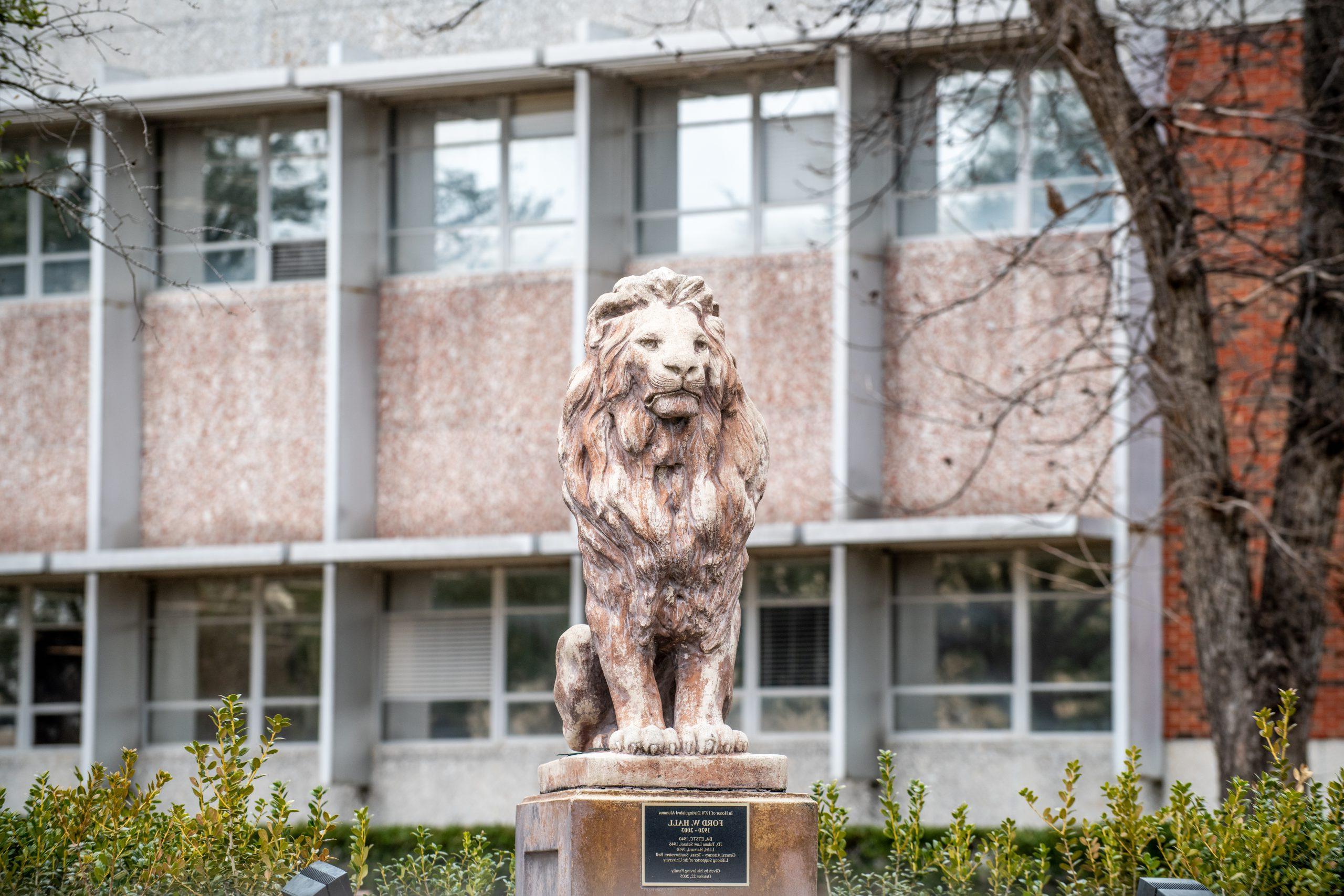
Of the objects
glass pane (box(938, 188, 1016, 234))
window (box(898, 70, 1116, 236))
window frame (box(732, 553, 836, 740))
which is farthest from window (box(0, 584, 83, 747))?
glass pane (box(938, 188, 1016, 234))

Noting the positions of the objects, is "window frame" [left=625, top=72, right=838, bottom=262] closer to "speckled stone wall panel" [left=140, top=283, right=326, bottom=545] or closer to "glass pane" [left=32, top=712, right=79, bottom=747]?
"speckled stone wall panel" [left=140, top=283, right=326, bottom=545]

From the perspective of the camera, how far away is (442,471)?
19781mm

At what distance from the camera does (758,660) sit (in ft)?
63.2

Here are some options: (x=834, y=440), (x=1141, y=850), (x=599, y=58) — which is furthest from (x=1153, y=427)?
(x=1141, y=850)

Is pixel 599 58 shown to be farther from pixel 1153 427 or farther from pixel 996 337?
pixel 1153 427

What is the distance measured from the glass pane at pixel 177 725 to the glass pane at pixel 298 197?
516 centimetres

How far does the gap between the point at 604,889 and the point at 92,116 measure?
5.16m

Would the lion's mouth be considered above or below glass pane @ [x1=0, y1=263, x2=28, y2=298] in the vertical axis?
below

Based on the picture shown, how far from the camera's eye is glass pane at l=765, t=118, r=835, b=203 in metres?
19.3

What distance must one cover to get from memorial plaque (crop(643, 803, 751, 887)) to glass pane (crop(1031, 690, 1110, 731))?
37.8 feet

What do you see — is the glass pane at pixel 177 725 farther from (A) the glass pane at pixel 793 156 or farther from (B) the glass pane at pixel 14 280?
(A) the glass pane at pixel 793 156

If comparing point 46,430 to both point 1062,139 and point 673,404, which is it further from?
point 673,404

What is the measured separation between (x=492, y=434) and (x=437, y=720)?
3065 mm

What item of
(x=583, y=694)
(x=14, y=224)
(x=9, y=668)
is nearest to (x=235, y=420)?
(x=14, y=224)
